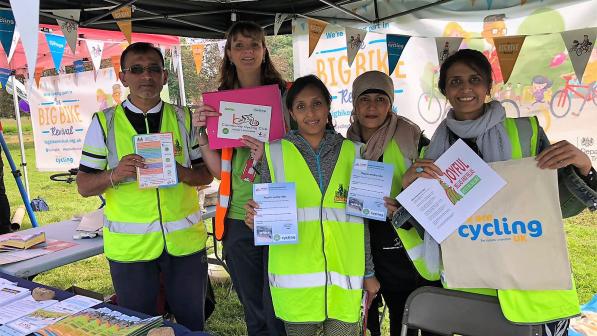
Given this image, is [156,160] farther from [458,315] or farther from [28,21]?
[458,315]

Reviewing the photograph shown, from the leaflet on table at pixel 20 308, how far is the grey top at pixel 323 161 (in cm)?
103

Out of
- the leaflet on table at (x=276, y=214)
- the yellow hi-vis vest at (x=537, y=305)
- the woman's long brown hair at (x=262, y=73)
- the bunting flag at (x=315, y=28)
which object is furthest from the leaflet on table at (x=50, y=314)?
the bunting flag at (x=315, y=28)

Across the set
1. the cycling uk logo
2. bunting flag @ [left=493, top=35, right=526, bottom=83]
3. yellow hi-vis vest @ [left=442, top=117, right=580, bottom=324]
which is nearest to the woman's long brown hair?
the cycling uk logo

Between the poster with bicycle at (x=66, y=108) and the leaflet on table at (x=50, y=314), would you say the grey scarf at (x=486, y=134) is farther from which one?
the poster with bicycle at (x=66, y=108)

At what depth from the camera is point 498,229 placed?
177cm

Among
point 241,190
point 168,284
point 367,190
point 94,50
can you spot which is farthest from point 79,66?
point 367,190

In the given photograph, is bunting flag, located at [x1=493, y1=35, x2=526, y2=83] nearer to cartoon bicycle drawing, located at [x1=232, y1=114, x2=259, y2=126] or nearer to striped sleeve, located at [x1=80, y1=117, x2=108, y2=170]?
cartoon bicycle drawing, located at [x1=232, y1=114, x2=259, y2=126]

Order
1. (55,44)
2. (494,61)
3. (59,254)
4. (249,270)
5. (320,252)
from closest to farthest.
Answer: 1. (320,252)
2. (249,270)
3. (59,254)
4. (55,44)
5. (494,61)

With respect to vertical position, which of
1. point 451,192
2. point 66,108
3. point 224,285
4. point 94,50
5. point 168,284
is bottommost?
point 224,285

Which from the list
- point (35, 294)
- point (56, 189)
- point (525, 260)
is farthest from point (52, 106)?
point (525, 260)

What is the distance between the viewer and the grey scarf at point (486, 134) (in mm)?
1838

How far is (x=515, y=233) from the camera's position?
1.74m

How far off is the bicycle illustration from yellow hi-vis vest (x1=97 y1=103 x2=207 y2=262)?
459 centimetres

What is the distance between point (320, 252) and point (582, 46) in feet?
9.16
